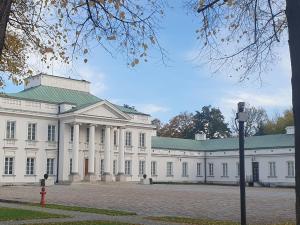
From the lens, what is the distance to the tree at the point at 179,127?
300 ft

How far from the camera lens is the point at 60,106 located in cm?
5056

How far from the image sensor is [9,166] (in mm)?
45844

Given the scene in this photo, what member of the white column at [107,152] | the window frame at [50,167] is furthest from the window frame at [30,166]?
the white column at [107,152]

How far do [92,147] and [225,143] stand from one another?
952 inches

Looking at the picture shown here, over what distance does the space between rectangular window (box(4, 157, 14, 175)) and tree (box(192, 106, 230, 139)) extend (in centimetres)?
5171

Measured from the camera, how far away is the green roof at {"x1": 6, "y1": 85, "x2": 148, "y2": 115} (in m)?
49.7

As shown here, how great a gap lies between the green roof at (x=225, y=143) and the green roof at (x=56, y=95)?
505 inches

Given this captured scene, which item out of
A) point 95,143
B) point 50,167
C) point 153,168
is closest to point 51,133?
point 50,167

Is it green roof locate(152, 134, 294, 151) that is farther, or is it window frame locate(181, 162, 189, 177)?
window frame locate(181, 162, 189, 177)

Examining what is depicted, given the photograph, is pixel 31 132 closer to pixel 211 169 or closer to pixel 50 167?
pixel 50 167

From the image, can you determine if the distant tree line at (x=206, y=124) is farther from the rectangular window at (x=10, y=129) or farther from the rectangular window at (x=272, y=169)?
the rectangular window at (x=10, y=129)

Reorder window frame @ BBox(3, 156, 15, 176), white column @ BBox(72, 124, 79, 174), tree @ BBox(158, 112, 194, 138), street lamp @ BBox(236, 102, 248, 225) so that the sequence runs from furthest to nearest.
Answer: tree @ BBox(158, 112, 194, 138), white column @ BBox(72, 124, 79, 174), window frame @ BBox(3, 156, 15, 176), street lamp @ BBox(236, 102, 248, 225)

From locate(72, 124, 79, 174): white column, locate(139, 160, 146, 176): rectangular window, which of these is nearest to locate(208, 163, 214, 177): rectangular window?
locate(139, 160, 146, 176): rectangular window

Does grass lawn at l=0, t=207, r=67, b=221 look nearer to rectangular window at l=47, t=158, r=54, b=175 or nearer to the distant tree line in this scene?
rectangular window at l=47, t=158, r=54, b=175
